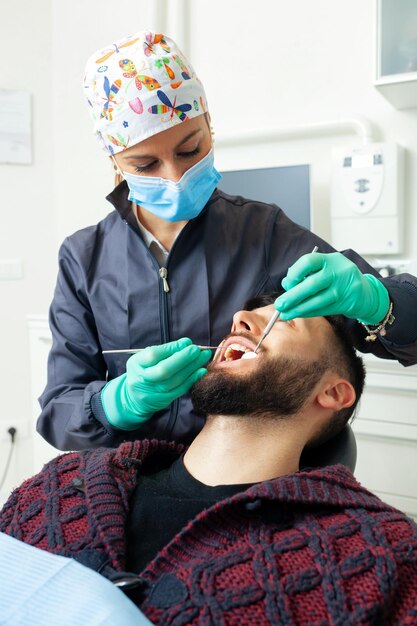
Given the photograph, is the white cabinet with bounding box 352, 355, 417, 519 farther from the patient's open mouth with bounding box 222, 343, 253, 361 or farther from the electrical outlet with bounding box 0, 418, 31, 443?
the electrical outlet with bounding box 0, 418, 31, 443

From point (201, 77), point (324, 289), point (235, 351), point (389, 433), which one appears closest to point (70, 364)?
point (235, 351)

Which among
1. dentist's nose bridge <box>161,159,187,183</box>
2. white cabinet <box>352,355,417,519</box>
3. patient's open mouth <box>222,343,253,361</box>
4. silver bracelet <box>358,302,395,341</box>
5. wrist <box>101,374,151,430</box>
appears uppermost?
dentist's nose bridge <box>161,159,187,183</box>

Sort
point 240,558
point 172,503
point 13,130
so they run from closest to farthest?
point 240,558 → point 172,503 → point 13,130

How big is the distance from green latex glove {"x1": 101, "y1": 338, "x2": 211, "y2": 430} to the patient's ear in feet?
0.76

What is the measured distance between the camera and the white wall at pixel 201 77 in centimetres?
253

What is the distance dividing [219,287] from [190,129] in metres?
0.32

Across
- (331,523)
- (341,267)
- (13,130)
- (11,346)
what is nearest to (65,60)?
(13,130)

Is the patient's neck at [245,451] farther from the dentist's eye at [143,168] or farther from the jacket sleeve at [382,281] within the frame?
the dentist's eye at [143,168]

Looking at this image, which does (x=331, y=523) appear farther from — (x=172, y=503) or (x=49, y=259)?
(x=49, y=259)

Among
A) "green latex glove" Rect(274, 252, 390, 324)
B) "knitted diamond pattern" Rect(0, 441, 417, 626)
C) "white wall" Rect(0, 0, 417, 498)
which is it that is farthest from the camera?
"white wall" Rect(0, 0, 417, 498)

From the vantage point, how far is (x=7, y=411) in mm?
3271

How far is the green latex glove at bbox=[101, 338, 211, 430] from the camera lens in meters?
1.20

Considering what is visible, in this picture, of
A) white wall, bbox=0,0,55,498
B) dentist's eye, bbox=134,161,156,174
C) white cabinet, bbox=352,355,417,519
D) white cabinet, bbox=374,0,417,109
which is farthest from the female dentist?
white wall, bbox=0,0,55,498

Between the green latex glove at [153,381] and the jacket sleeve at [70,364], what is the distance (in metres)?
0.07
